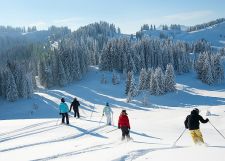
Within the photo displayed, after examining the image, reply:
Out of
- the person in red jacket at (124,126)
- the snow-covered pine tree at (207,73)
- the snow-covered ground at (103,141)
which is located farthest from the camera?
the snow-covered pine tree at (207,73)

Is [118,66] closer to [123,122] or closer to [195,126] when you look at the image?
[123,122]

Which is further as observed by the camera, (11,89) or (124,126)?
(11,89)

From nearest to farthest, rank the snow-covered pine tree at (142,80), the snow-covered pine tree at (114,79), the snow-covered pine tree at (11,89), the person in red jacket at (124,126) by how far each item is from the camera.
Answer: the person in red jacket at (124,126) → the snow-covered pine tree at (11,89) → the snow-covered pine tree at (142,80) → the snow-covered pine tree at (114,79)

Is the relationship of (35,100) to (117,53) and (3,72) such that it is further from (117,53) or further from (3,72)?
(117,53)

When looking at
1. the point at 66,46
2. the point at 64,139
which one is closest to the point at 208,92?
the point at 66,46

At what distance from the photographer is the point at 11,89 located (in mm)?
94000

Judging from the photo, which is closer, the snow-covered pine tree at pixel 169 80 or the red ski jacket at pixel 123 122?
the red ski jacket at pixel 123 122

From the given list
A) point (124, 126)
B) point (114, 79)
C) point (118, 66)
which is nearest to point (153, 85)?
point (114, 79)

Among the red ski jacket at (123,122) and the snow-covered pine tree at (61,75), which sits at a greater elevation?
the red ski jacket at (123,122)

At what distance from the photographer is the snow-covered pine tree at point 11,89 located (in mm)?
93488

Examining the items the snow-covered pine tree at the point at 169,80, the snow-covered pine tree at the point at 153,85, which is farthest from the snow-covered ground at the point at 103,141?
the snow-covered pine tree at the point at 169,80

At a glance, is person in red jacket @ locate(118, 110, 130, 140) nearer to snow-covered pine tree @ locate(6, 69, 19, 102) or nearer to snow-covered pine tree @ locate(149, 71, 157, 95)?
snow-covered pine tree @ locate(149, 71, 157, 95)

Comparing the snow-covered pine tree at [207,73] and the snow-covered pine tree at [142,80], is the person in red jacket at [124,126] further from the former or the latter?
the snow-covered pine tree at [207,73]

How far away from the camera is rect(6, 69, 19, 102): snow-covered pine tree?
9349 centimetres
